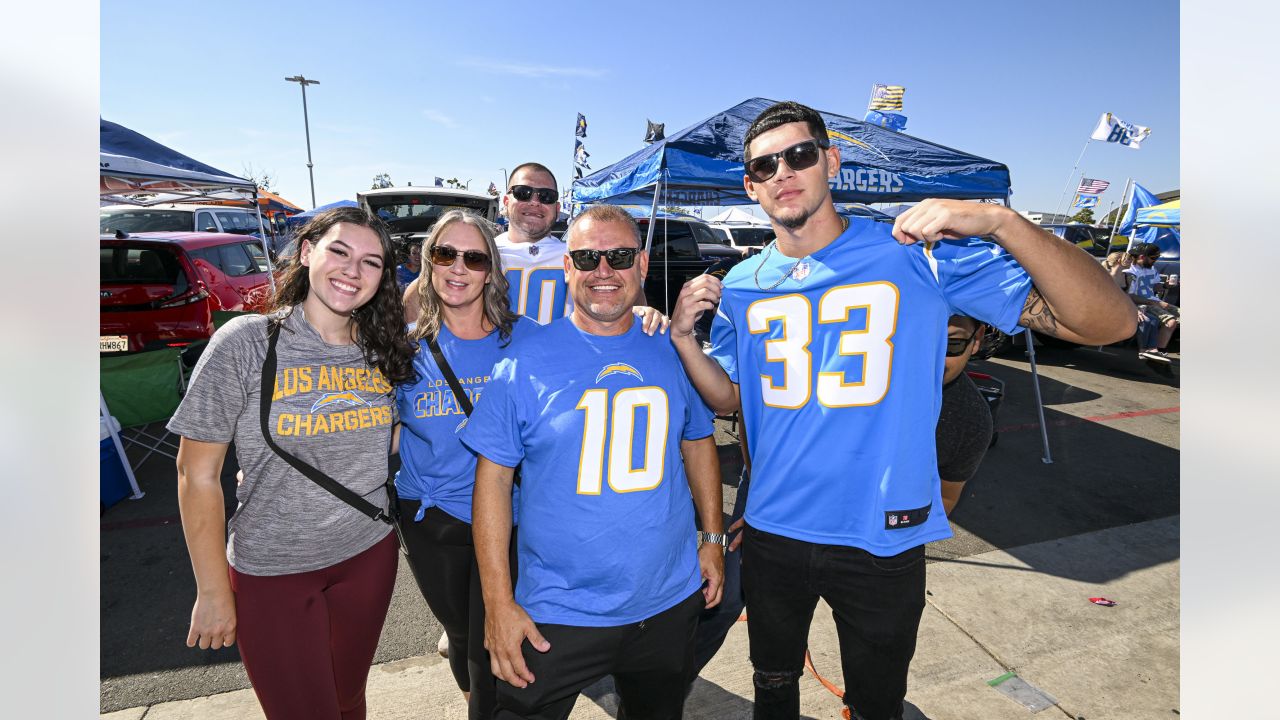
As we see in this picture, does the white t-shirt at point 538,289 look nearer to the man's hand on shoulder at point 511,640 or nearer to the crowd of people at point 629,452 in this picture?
the crowd of people at point 629,452

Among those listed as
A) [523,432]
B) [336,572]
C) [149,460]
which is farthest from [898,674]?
[149,460]

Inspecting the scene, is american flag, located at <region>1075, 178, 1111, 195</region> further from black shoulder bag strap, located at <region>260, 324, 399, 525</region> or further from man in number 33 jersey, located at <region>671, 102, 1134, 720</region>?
black shoulder bag strap, located at <region>260, 324, 399, 525</region>

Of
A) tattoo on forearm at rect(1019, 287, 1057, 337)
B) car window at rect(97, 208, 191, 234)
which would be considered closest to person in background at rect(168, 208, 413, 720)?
tattoo on forearm at rect(1019, 287, 1057, 337)

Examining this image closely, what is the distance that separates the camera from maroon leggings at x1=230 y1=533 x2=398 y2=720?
6.49 ft

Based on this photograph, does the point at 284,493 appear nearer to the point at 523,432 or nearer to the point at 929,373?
the point at 523,432

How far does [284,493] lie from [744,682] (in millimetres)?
2389

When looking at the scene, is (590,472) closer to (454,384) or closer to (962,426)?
(454,384)

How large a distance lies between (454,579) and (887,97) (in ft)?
45.5

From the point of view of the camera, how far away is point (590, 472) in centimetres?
194

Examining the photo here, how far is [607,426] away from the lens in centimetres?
196

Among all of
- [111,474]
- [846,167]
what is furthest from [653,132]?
[111,474]

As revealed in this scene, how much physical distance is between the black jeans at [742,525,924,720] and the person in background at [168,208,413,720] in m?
1.42

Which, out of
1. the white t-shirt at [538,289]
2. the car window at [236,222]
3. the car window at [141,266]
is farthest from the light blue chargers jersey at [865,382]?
the car window at [236,222]
